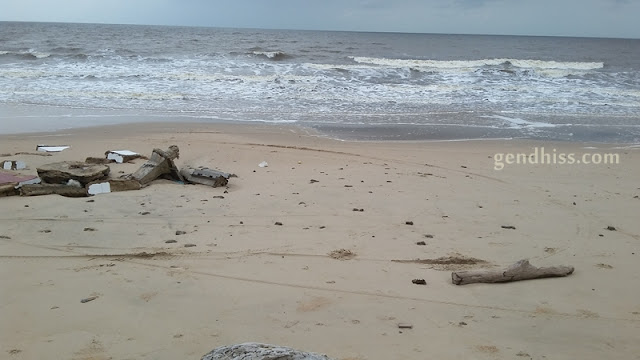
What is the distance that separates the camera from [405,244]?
4.82 metres

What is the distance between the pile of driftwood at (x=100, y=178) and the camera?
5.96 meters

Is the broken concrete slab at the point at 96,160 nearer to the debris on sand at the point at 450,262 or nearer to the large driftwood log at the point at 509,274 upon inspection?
the debris on sand at the point at 450,262

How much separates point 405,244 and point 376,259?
18.6 inches

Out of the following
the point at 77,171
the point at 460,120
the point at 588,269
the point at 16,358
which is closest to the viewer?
the point at 16,358

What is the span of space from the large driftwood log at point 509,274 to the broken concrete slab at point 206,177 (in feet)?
11.4

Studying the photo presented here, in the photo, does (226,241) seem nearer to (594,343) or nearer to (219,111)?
(594,343)

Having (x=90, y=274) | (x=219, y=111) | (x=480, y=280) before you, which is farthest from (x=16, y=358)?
(x=219, y=111)

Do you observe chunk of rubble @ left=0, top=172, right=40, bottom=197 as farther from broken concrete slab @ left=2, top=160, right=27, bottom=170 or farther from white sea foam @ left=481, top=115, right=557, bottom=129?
white sea foam @ left=481, top=115, right=557, bottom=129

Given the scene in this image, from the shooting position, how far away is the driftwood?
6.40 m

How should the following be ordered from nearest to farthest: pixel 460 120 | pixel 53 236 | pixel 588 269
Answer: pixel 588 269 < pixel 53 236 < pixel 460 120

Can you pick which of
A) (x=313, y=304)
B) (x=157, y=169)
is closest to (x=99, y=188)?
(x=157, y=169)

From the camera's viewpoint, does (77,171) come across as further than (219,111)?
No

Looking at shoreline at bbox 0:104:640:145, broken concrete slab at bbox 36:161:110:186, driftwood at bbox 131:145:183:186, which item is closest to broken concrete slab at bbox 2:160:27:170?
broken concrete slab at bbox 36:161:110:186

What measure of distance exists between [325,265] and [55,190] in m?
3.60
